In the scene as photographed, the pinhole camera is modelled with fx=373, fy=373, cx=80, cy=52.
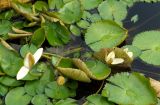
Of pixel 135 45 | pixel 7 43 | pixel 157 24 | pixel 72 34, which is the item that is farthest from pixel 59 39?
pixel 157 24

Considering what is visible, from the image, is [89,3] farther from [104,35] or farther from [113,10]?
[104,35]

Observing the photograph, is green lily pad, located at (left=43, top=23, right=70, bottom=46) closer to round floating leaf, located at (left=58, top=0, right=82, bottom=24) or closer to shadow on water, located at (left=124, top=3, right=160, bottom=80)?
round floating leaf, located at (left=58, top=0, right=82, bottom=24)

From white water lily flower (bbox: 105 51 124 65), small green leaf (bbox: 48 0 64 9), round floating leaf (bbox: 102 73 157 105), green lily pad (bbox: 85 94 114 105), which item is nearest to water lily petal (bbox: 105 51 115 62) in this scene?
white water lily flower (bbox: 105 51 124 65)

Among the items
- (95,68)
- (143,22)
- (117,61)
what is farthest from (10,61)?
(143,22)

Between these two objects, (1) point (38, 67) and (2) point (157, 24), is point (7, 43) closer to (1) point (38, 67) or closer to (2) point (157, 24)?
(1) point (38, 67)

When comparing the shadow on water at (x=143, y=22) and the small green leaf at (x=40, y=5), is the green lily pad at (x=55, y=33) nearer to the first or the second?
the small green leaf at (x=40, y=5)

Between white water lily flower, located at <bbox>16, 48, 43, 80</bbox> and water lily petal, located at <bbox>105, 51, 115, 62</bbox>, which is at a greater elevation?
water lily petal, located at <bbox>105, 51, 115, 62</bbox>
